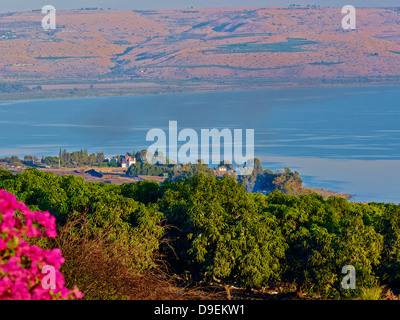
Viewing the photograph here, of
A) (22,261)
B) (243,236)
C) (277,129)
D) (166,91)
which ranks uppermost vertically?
(166,91)

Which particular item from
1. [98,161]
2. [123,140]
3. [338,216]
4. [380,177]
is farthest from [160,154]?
[338,216]

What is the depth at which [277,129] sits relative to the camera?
8069 cm

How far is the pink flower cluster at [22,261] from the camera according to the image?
2.84 meters

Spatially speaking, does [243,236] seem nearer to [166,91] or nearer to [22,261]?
[22,261]

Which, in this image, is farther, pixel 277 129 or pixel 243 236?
pixel 277 129

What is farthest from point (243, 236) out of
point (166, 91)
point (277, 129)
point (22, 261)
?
point (166, 91)

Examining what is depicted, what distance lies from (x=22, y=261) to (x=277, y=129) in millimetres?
78570

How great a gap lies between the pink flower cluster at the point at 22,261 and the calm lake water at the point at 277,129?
37.2 meters

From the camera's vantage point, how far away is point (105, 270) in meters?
5.63

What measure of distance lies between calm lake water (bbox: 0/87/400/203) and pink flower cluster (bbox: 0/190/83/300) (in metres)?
37.2

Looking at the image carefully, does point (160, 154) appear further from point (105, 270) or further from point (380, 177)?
point (105, 270)

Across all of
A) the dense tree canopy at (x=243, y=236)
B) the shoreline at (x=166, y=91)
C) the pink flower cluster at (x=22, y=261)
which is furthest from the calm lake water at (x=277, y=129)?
the pink flower cluster at (x=22, y=261)

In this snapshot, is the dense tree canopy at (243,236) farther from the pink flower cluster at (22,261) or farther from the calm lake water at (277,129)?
the calm lake water at (277,129)

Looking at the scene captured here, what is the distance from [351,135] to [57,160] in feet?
117
